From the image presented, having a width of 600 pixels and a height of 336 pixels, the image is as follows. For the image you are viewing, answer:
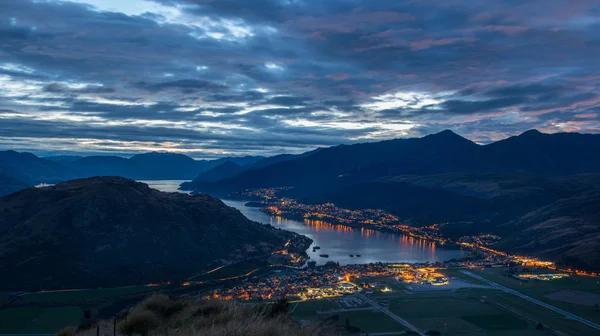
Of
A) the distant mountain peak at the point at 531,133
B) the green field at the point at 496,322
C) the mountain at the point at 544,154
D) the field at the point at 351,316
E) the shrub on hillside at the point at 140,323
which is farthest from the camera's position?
the distant mountain peak at the point at 531,133

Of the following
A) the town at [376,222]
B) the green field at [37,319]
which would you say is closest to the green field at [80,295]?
the green field at [37,319]

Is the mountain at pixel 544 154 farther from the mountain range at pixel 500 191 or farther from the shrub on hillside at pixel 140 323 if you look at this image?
the shrub on hillside at pixel 140 323

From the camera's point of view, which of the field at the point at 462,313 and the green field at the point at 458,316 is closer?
the green field at the point at 458,316

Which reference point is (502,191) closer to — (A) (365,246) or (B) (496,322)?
(A) (365,246)

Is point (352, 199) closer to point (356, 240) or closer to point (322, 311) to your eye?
point (356, 240)

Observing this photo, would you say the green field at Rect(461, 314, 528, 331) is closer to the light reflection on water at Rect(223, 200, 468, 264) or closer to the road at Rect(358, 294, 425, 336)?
the road at Rect(358, 294, 425, 336)

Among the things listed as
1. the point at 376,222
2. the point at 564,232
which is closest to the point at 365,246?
the point at 376,222

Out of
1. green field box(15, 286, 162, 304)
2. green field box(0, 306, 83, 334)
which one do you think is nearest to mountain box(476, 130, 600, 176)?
green field box(15, 286, 162, 304)
